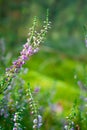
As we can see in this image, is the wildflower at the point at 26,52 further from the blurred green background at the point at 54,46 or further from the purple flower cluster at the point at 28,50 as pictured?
the blurred green background at the point at 54,46

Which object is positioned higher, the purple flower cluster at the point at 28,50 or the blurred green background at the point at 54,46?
the blurred green background at the point at 54,46

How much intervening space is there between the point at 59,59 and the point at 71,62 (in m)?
0.47

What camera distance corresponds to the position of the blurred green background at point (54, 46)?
830 cm

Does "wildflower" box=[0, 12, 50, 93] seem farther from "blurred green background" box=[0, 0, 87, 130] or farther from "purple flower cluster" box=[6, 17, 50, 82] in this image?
"blurred green background" box=[0, 0, 87, 130]

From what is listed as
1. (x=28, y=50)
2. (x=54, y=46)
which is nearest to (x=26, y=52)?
(x=28, y=50)

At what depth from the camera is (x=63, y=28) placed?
1911 centimetres

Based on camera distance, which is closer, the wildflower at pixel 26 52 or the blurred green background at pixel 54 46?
the wildflower at pixel 26 52

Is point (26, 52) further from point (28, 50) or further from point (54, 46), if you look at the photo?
point (54, 46)

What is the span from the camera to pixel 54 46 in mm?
16969

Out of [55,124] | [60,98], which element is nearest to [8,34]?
[60,98]

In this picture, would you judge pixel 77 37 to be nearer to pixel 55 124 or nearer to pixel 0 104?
pixel 55 124

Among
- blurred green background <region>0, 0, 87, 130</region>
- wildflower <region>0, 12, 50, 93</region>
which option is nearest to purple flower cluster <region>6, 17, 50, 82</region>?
wildflower <region>0, 12, 50, 93</region>

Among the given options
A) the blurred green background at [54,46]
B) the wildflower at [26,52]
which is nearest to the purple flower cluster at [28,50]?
the wildflower at [26,52]

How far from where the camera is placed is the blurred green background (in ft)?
27.2
